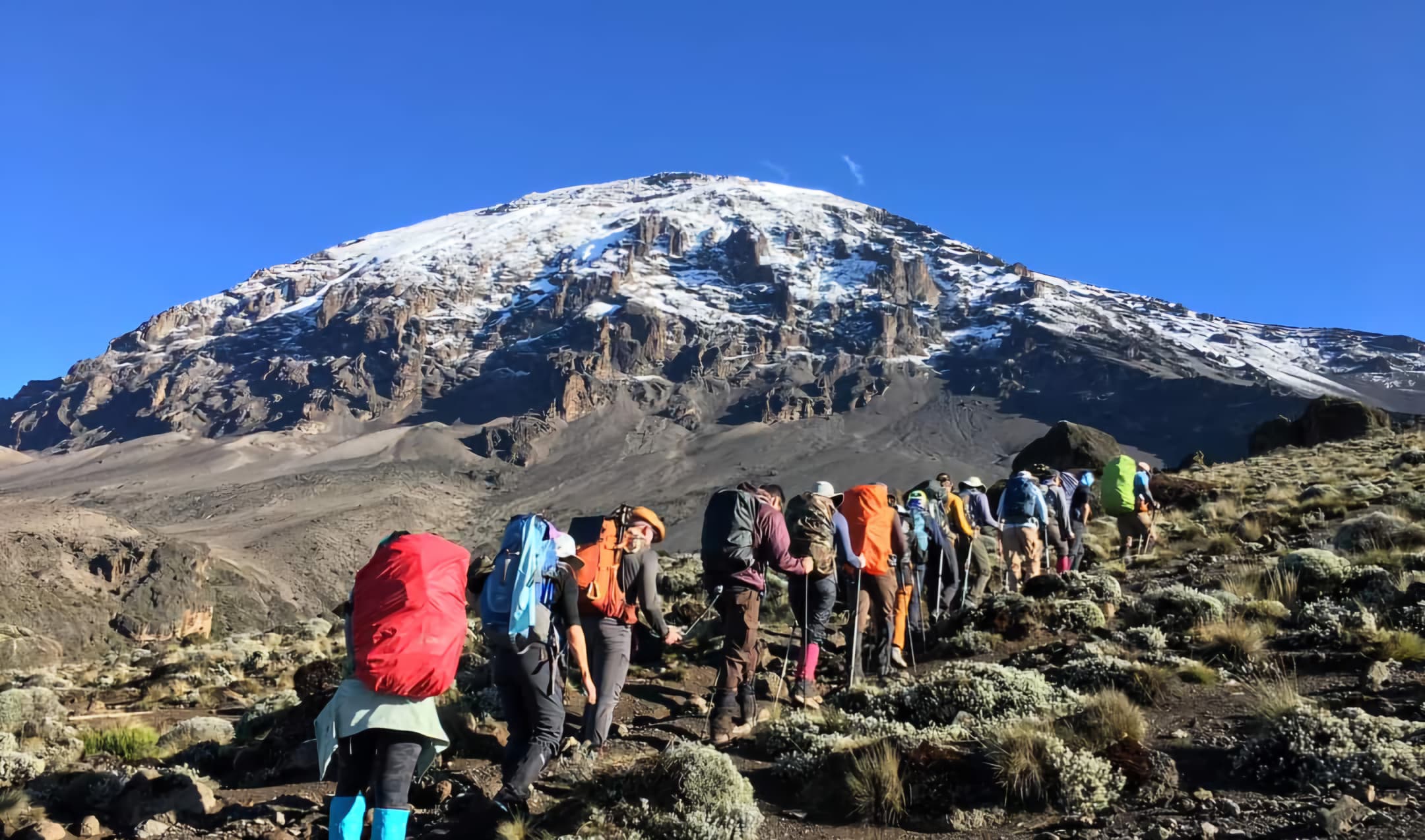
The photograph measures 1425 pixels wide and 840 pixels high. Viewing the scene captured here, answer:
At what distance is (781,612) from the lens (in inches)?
427

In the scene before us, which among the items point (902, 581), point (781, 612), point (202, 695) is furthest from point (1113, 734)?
point (202, 695)

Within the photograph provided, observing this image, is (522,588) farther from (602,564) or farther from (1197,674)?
(1197,674)

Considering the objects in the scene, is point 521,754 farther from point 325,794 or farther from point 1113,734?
point 1113,734

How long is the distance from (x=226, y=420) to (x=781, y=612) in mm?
Answer: 191015

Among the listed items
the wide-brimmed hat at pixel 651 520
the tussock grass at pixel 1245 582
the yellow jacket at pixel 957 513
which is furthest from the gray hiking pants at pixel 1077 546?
the wide-brimmed hat at pixel 651 520

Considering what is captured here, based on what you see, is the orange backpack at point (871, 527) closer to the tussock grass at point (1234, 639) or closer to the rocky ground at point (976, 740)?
the rocky ground at point (976, 740)

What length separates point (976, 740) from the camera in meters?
4.77

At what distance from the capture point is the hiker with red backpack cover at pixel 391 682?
3.48 meters

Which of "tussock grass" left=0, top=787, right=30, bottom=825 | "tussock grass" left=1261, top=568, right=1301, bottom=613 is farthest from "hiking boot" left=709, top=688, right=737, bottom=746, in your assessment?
"tussock grass" left=1261, top=568, right=1301, bottom=613

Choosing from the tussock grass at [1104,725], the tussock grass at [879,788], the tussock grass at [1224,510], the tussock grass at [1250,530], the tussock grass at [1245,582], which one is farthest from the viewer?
the tussock grass at [1224,510]

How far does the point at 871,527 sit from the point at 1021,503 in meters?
4.04

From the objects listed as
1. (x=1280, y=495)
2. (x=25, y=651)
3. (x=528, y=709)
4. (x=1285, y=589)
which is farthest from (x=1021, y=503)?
(x=25, y=651)

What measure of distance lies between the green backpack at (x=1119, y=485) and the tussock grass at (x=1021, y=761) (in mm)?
8056

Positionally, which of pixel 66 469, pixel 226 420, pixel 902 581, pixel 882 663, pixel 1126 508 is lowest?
pixel 882 663
